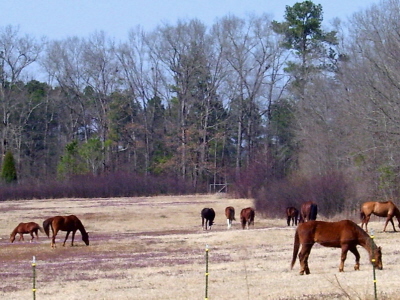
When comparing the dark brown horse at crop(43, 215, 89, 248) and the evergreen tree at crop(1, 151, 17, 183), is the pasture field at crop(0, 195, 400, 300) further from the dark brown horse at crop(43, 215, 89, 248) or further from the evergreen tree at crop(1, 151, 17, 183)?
the evergreen tree at crop(1, 151, 17, 183)

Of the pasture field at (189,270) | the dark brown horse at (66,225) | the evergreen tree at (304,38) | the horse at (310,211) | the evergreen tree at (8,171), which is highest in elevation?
the evergreen tree at (304,38)

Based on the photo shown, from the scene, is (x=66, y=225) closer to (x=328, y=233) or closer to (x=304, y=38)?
(x=328, y=233)

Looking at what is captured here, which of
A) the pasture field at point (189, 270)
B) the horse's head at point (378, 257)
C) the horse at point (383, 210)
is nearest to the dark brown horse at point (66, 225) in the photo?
the pasture field at point (189, 270)

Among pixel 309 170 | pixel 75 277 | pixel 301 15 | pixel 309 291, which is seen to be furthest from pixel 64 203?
pixel 309 291

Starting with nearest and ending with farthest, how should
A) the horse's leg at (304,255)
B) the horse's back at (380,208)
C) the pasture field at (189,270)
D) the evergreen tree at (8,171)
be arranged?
the pasture field at (189,270) < the horse's leg at (304,255) < the horse's back at (380,208) < the evergreen tree at (8,171)

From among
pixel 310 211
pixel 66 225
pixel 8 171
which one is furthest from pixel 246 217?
pixel 8 171

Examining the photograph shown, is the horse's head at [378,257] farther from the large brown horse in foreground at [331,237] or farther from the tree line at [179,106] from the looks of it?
the tree line at [179,106]

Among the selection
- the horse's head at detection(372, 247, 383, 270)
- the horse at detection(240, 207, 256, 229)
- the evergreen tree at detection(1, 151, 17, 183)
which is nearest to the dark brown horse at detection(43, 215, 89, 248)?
the horse at detection(240, 207, 256, 229)

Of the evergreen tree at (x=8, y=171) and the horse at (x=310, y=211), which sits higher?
the evergreen tree at (x=8, y=171)

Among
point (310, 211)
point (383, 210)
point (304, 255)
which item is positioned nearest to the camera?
point (304, 255)

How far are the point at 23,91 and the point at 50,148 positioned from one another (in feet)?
29.5

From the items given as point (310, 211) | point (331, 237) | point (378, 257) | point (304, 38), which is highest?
point (304, 38)

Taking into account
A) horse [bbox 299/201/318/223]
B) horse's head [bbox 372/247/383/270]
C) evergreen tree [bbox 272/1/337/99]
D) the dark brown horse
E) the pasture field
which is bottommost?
the pasture field

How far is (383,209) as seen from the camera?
30000 millimetres
